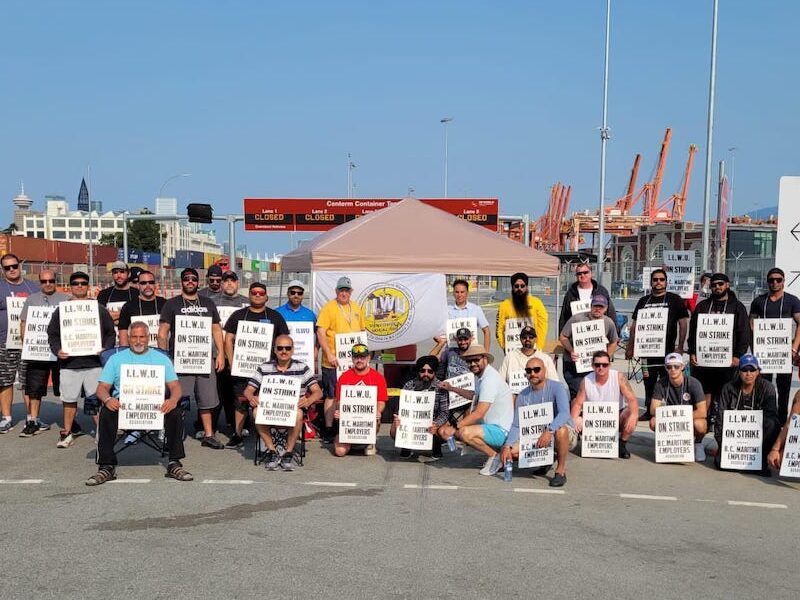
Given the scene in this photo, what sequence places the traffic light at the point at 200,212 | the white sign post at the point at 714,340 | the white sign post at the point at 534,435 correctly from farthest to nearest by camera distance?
the traffic light at the point at 200,212 < the white sign post at the point at 714,340 < the white sign post at the point at 534,435

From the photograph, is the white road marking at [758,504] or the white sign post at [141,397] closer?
the white road marking at [758,504]

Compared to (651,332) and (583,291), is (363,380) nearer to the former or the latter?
(583,291)

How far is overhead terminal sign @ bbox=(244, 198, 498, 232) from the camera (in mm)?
23953

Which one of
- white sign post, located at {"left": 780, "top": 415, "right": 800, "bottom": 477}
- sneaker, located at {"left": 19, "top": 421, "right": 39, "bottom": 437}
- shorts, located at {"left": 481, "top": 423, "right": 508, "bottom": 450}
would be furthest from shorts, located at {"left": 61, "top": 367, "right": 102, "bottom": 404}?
white sign post, located at {"left": 780, "top": 415, "right": 800, "bottom": 477}

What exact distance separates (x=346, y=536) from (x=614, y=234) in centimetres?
8954

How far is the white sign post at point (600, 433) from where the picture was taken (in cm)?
861

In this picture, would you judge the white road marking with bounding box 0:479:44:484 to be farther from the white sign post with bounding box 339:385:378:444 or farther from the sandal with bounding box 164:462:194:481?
the white sign post with bounding box 339:385:378:444

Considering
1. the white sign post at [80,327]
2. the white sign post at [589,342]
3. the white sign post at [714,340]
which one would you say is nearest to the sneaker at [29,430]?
the white sign post at [80,327]

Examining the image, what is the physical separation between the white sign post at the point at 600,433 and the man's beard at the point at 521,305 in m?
1.70

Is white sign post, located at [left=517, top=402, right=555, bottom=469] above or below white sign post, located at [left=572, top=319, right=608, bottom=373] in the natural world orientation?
below

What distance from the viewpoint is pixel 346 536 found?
5852 millimetres

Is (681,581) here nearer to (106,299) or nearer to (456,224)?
(456,224)

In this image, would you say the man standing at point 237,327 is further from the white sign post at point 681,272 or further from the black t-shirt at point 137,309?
the white sign post at point 681,272

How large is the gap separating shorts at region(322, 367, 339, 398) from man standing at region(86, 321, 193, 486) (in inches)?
84.6
